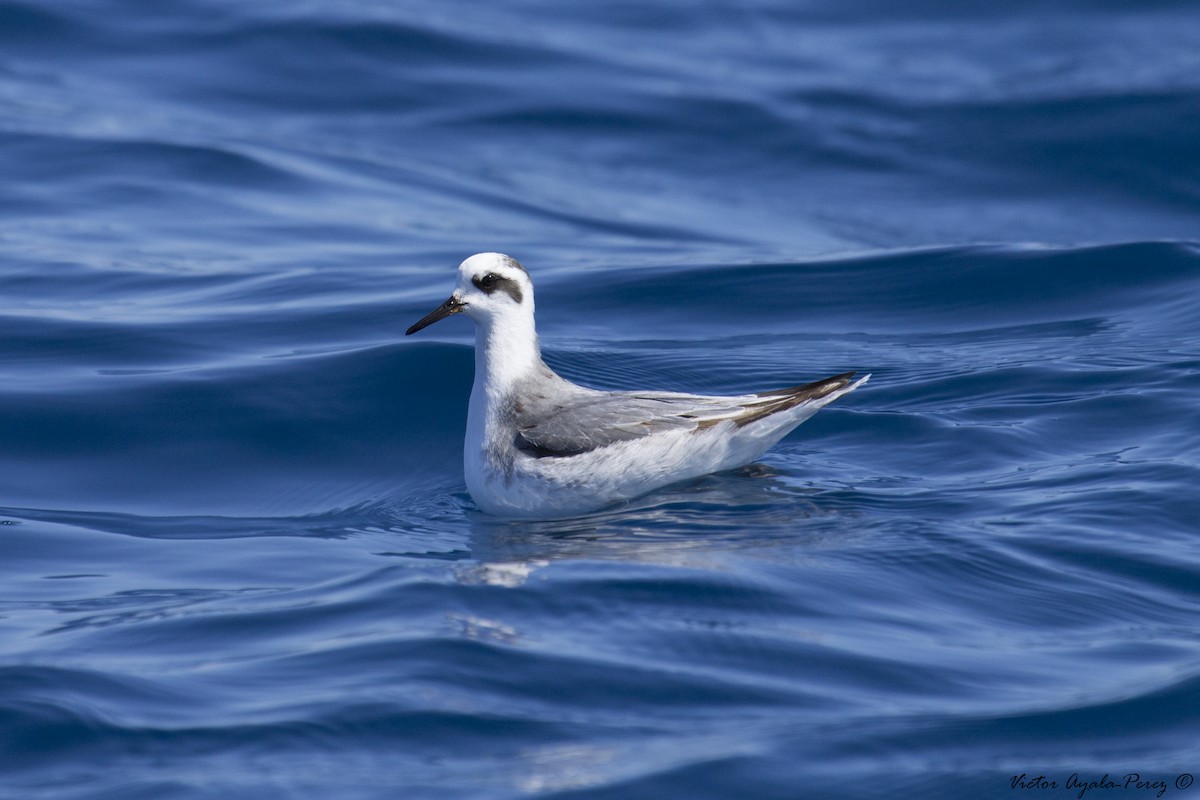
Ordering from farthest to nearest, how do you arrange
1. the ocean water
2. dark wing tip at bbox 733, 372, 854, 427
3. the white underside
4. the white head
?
1. the white head
2. dark wing tip at bbox 733, 372, 854, 427
3. the white underside
4. the ocean water

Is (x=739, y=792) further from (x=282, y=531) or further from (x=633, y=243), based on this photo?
(x=633, y=243)

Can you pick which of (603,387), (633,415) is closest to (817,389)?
(633,415)

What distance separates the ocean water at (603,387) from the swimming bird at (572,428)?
189 mm

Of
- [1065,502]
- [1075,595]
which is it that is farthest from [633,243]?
[1075,595]

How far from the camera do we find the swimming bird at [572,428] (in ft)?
26.3

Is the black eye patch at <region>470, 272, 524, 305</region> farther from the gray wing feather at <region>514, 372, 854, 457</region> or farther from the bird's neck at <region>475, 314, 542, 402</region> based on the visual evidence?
the gray wing feather at <region>514, 372, 854, 457</region>

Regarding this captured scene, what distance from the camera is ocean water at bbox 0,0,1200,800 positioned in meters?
5.80

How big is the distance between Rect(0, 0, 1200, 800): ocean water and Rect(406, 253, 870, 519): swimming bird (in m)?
0.19

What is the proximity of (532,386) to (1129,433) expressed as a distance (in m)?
3.54

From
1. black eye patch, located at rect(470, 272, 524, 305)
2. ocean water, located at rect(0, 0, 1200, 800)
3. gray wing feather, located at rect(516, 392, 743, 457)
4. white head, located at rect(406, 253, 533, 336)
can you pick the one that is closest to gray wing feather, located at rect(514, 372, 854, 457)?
gray wing feather, located at rect(516, 392, 743, 457)

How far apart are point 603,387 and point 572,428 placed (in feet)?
7.72

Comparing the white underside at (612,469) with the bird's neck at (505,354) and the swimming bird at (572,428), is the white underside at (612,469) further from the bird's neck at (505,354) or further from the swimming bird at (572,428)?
the bird's neck at (505,354)

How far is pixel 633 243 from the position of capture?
14.5 metres

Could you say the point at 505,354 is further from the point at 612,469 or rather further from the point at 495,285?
the point at 612,469
